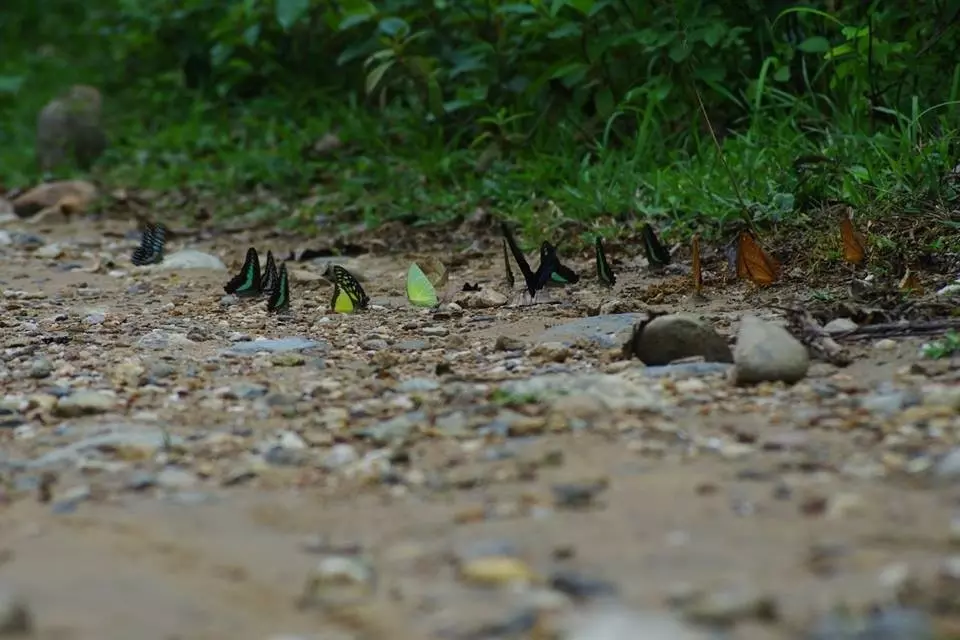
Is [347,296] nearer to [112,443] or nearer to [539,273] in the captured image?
[539,273]

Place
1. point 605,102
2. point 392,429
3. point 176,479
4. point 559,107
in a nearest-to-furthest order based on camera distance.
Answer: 1. point 176,479
2. point 392,429
3. point 605,102
4. point 559,107

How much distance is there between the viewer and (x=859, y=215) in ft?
14.5

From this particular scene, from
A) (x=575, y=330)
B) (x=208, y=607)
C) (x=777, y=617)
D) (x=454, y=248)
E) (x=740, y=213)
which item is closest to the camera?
(x=777, y=617)

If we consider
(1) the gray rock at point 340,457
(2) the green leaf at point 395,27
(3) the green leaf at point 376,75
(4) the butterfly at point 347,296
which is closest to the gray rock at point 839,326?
(1) the gray rock at point 340,457

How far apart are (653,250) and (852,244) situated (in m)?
0.78

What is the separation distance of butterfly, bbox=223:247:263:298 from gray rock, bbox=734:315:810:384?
2.20 meters

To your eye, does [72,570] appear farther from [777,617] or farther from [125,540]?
[777,617]

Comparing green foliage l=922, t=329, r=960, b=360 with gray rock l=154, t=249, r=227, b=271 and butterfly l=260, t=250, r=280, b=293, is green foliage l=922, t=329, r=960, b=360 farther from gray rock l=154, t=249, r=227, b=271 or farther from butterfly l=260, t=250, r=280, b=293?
gray rock l=154, t=249, r=227, b=271

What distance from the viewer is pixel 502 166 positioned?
20.3 feet

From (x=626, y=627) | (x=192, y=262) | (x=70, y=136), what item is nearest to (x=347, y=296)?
(x=192, y=262)

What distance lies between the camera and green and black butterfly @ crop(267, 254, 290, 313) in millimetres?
4484

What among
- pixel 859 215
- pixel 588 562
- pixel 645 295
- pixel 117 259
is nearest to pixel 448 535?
pixel 588 562

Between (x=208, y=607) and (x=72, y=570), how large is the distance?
298 millimetres

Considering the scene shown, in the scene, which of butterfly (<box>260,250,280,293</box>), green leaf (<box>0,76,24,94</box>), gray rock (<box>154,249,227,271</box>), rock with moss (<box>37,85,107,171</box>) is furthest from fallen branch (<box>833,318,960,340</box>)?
green leaf (<box>0,76,24,94</box>)
